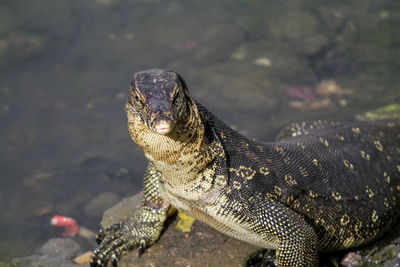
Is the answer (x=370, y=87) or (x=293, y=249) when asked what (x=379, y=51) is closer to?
(x=370, y=87)

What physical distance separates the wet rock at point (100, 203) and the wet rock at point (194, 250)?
225 centimetres

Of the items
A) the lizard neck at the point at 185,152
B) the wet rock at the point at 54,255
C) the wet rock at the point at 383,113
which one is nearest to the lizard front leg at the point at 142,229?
the wet rock at the point at 54,255

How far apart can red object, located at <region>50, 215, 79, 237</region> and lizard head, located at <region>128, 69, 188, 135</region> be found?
395 cm

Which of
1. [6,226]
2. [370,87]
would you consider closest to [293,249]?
[6,226]

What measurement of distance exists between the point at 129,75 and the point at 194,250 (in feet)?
22.8

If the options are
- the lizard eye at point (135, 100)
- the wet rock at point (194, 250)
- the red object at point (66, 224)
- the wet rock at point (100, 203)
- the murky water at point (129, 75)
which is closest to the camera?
the lizard eye at point (135, 100)

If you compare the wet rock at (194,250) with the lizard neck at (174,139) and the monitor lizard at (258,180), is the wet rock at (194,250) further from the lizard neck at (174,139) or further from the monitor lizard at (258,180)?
the lizard neck at (174,139)

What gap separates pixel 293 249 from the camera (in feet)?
15.0

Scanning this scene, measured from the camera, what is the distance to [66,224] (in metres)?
7.10

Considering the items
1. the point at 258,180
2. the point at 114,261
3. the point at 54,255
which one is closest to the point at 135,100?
the point at 258,180

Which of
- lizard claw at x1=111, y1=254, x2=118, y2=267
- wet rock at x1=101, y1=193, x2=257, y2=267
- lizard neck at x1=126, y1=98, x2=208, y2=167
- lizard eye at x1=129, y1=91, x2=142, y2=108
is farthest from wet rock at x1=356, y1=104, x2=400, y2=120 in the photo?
lizard eye at x1=129, y1=91, x2=142, y2=108

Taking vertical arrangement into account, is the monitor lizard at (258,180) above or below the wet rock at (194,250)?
above

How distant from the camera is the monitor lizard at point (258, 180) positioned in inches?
144

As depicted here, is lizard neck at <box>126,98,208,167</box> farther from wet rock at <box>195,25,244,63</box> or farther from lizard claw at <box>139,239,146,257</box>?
wet rock at <box>195,25,244,63</box>
